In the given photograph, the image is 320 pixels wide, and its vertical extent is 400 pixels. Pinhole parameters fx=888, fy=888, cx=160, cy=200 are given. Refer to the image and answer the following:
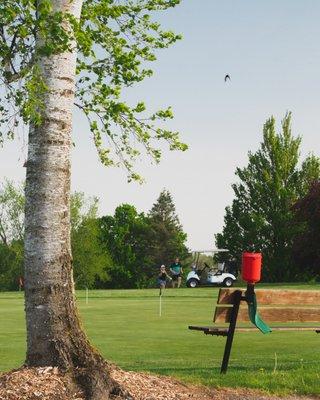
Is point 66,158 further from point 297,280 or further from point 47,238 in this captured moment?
point 297,280

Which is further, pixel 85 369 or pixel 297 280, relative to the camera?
pixel 297 280

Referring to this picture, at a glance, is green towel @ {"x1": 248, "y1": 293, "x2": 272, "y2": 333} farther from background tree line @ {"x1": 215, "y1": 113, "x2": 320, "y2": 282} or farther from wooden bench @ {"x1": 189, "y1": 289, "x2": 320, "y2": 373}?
background tree line @ {"x1": 215, "y1": 113, "x2": 320, "y2": 282}

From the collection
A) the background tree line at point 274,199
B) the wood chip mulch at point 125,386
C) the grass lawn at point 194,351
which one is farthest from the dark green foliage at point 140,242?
the wood chip mulch at point 125,386

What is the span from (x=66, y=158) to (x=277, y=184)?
68.8 meters

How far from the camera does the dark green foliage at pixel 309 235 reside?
6594 centimetres

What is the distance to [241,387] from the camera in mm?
9336

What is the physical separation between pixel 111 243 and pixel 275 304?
103 m

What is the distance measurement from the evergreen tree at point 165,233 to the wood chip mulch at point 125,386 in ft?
330

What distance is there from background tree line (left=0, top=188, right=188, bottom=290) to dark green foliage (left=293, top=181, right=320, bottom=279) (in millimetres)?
34287

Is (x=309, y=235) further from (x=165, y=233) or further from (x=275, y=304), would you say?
(x=275, y=304)

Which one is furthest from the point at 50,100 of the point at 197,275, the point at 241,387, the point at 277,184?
the point at 277,184

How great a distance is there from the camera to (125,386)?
853 centimetres

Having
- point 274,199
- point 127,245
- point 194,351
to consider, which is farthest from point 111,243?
point 194,351

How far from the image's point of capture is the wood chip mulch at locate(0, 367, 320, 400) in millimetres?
8109
